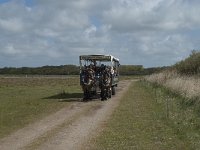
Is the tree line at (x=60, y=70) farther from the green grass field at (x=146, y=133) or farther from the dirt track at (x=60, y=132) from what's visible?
the green grass field at (x=146, y=133)

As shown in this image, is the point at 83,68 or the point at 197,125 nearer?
the point at 197,125

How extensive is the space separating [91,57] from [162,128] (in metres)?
17.6

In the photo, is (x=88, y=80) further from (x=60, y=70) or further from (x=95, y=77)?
(x=60, y=70)

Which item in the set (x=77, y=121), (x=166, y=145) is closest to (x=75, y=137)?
(x=166, y=145)

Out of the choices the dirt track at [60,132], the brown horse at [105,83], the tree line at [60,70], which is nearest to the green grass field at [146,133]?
the dirt track at [60,132]

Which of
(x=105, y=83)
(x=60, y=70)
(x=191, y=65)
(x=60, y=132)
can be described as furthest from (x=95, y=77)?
(x=60, y=70)

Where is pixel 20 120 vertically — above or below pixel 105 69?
below

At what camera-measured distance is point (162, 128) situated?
650 inches

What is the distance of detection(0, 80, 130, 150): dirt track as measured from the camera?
13.2 m

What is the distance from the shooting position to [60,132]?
15680 millimetres

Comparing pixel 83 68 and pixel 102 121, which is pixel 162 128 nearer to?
pixel 102 121

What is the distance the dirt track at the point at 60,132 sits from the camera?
43.2 feet

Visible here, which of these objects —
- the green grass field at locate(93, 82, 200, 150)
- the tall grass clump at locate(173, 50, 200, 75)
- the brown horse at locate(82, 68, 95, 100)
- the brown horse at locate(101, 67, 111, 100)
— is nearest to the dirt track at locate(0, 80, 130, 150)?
the green grass field at locate(93, 82, 200, 150)

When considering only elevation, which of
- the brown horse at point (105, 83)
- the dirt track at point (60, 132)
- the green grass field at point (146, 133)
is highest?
the brown horse at point (105, 83)
